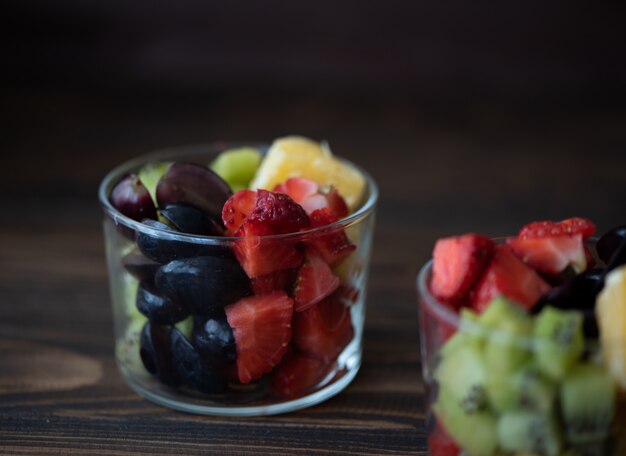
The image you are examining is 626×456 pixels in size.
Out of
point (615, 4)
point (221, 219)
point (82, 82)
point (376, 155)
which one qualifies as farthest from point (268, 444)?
point (615, 4)

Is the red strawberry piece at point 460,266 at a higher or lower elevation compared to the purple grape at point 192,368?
higher

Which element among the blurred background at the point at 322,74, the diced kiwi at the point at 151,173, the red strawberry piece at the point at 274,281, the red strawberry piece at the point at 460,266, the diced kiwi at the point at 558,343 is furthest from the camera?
the blurred background at the point at 322,74

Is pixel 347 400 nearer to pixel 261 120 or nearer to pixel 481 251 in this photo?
pixel 481 251

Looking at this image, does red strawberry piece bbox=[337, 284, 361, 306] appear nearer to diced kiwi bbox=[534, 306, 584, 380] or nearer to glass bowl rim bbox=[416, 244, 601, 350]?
glass bowl rim bbox=[416, 244, 601, 350]

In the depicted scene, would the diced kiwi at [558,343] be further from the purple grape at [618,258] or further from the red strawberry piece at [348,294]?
the red strawberry piece at [348,294]

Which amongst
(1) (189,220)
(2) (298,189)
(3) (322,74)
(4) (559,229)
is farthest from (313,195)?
(3) (322,74)

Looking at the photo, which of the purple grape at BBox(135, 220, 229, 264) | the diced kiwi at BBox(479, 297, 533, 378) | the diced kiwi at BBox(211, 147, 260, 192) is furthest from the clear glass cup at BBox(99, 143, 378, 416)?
the diced kiwi at BBox(479, 297, 533, 378)

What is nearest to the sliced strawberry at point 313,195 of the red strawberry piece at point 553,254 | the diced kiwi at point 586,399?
the red strawberry piece at point 553,254
